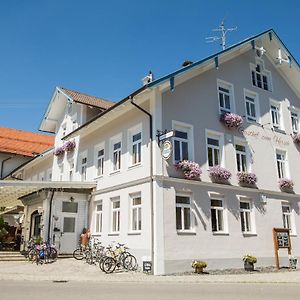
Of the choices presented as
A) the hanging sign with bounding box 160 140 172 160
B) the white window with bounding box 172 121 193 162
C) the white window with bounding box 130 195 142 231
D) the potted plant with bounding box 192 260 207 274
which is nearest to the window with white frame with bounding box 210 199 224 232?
the potted plant with bounding box 192 260 207 274

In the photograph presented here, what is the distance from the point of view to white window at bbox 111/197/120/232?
18031mm

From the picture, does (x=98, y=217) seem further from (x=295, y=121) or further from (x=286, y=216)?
(x=295, y=121)

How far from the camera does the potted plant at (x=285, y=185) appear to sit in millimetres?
20016

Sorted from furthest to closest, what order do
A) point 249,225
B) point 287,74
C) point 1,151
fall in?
1. point 1,151
2. point 287,74
3. point 249,225

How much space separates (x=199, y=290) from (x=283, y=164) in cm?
1295

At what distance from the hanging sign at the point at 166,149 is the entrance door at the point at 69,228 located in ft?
23.3

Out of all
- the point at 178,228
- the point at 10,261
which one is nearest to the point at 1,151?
the point at 10,261

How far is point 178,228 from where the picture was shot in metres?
15.8

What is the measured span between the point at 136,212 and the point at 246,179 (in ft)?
18.5

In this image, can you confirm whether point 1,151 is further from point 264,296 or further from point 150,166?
point 264,296

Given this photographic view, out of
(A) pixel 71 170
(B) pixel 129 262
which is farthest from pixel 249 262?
(A) pixel 71 170

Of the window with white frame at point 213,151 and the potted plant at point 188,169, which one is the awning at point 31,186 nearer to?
the potted plant at point 188,169

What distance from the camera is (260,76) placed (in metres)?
21.9

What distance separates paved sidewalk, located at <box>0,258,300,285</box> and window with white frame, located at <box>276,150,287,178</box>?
7225 millimetres
